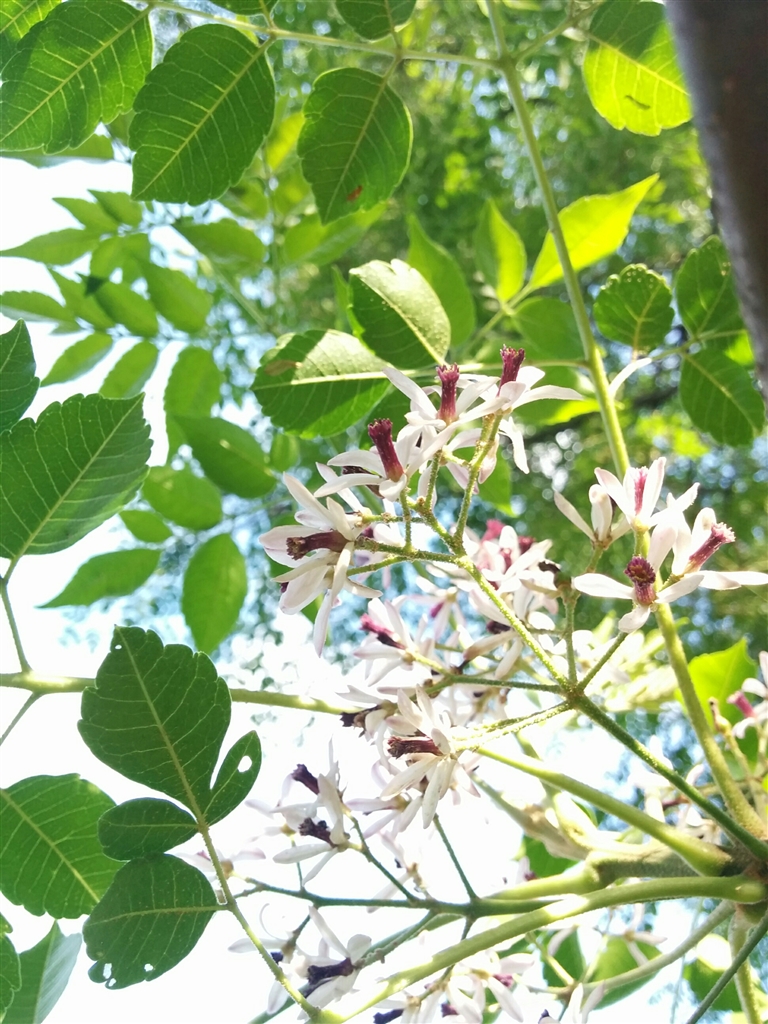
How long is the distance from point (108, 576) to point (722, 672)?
2.77 feet

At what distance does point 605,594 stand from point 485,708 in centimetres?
29

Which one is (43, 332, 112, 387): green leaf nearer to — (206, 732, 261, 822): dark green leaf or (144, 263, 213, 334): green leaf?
(144, 263, 213, 334): green leaf

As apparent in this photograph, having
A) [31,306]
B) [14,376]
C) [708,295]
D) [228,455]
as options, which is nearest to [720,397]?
[708,295]

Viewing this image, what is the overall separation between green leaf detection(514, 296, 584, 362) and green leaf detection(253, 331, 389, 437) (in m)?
0.35

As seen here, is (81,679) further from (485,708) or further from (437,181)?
(437,181)

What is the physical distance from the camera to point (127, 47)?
77 cm

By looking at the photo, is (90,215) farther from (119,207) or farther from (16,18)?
(16,18)

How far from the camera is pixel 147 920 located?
57 cm

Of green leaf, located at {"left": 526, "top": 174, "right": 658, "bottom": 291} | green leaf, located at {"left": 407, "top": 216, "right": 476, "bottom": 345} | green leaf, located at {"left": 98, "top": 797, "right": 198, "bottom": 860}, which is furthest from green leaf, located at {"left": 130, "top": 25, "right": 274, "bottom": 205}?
green leaf, located at {"left": 98, "top": 797, "right": 198, "bottom": 860}

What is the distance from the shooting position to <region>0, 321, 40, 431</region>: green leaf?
27.4 inches

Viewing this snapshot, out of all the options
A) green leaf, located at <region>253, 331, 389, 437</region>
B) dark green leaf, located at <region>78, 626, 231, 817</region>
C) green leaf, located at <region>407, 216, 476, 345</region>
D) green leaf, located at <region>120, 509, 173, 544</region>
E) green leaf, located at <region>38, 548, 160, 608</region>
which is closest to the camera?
dark green leaf, located at <region>78, 626, 231, 817</region>

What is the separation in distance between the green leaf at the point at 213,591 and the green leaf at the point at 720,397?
62 centimetres

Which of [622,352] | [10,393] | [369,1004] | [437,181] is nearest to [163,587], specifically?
[437,181]

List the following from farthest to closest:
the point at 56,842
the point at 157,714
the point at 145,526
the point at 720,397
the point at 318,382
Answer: the point at 145,526 < the point at 720,397 < the point at 318,382 < the point at 56,842 < the point at 157,714
